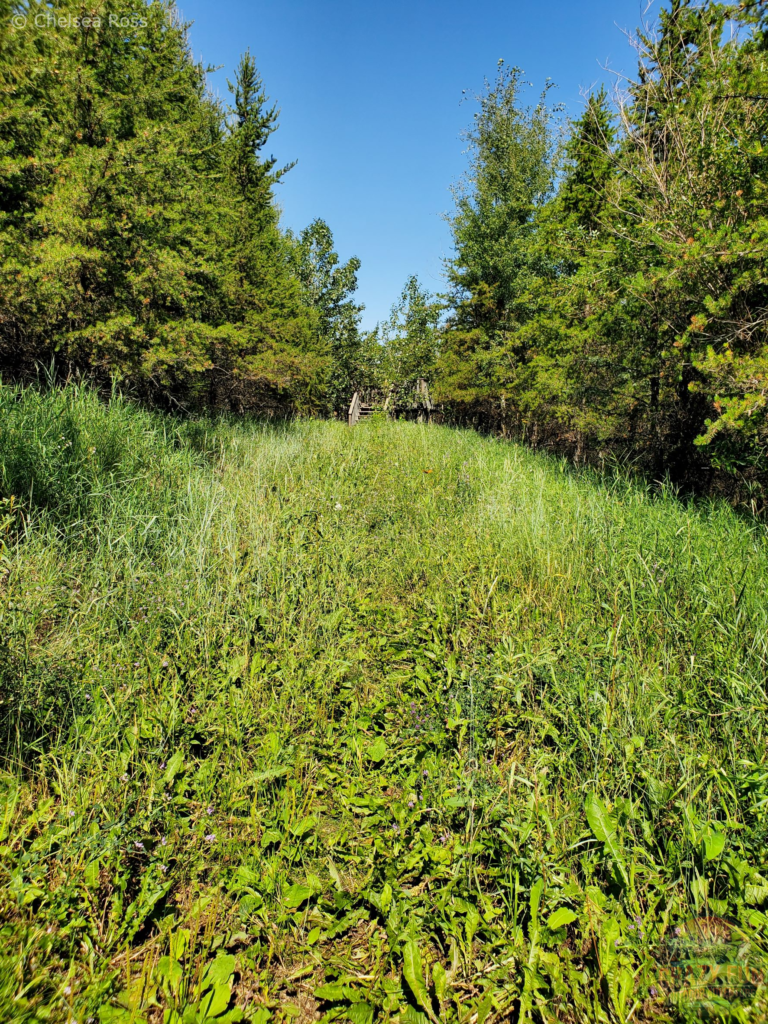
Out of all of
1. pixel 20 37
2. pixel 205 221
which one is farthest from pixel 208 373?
pixel 20 37

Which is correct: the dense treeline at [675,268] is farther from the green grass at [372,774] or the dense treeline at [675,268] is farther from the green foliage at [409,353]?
the green foliage at [409,353]

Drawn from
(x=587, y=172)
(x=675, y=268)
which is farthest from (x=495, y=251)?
(x=675, y=268)

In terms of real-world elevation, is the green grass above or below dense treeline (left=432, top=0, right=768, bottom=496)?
below

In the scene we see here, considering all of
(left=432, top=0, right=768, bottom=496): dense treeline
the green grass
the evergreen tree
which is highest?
the evergreen tree

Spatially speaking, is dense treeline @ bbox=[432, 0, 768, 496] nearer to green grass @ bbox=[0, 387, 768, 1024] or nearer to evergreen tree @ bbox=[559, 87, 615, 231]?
evergreen tree @ bbox=[559, 87, 615, 231]

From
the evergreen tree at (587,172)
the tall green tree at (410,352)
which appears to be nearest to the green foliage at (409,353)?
the tall green tree at (410,352)

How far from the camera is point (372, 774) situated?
1975mm

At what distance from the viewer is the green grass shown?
49.7 inches

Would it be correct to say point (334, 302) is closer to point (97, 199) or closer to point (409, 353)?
point (409, 353)

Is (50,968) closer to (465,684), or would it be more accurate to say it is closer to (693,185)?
(465,684)

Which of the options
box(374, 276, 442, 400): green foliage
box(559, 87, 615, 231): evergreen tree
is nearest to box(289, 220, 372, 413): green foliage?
box(374, 276, 442, 400): green foliage

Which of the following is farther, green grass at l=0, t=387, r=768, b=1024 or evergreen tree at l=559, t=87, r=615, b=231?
evergreen tree at l=559, t=87, r=615, b=231

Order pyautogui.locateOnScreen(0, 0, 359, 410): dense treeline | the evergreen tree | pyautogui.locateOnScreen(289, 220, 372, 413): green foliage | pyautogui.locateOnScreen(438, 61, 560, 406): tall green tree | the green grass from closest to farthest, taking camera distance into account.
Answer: the green grass < pyautogui.locateOnScreen(0, 0, 359, 410): dense treeline < the evergreen tree < pyautogui.locateOnScreen(438, 61, 560, 406): tall green tree < pyautogui.locateOnScreen(289, 220, 372, 413): green foliage

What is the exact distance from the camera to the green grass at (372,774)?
1.26m
